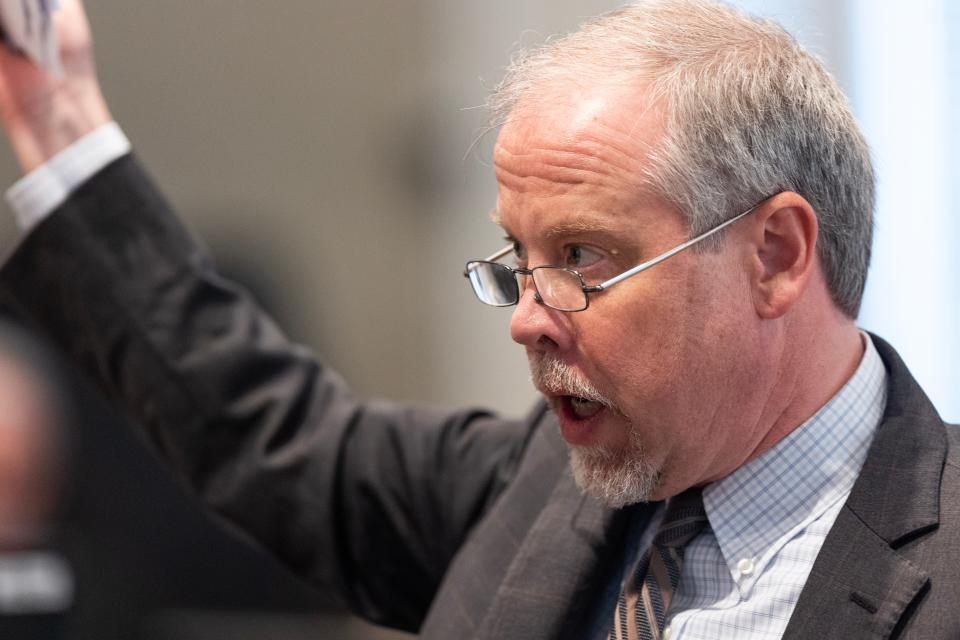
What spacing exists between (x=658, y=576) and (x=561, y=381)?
11.2 inches

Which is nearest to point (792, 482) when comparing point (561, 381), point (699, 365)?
point (699, 365)

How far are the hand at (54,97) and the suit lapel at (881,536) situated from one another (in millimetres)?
1251

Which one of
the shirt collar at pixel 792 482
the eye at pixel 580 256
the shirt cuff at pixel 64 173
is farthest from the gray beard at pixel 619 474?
the shirt cuff at pixel 64 173

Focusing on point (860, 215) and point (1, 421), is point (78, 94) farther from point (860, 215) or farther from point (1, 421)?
point (1, 421)

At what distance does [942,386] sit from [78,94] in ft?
6.61

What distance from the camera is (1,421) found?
12.1 ft

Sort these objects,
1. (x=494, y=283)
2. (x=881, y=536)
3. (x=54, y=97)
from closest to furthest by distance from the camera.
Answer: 1. (x=881, y=536)
2. (x=494, y=283)
3. (x=54, y=97)

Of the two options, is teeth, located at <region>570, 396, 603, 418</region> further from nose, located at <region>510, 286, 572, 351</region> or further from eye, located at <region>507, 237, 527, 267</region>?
eye, located at <region>507, 237, 527, 267</region>

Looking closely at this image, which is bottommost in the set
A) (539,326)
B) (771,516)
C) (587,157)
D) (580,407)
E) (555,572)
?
(555,572)

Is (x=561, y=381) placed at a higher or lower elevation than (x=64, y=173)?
lower

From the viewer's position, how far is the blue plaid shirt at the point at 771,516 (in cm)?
135

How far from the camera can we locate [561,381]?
4.51 feet

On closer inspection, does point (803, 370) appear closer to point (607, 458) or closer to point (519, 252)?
point (607, 458)

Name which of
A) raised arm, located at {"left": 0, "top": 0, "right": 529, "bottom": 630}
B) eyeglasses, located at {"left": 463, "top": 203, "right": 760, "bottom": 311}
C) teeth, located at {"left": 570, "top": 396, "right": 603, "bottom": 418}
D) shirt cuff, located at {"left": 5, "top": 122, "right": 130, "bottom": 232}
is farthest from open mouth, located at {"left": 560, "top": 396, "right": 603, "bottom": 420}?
shirt cuff, located at {"left": 5, "top": 122, "right": 130, "bottom": 232}
